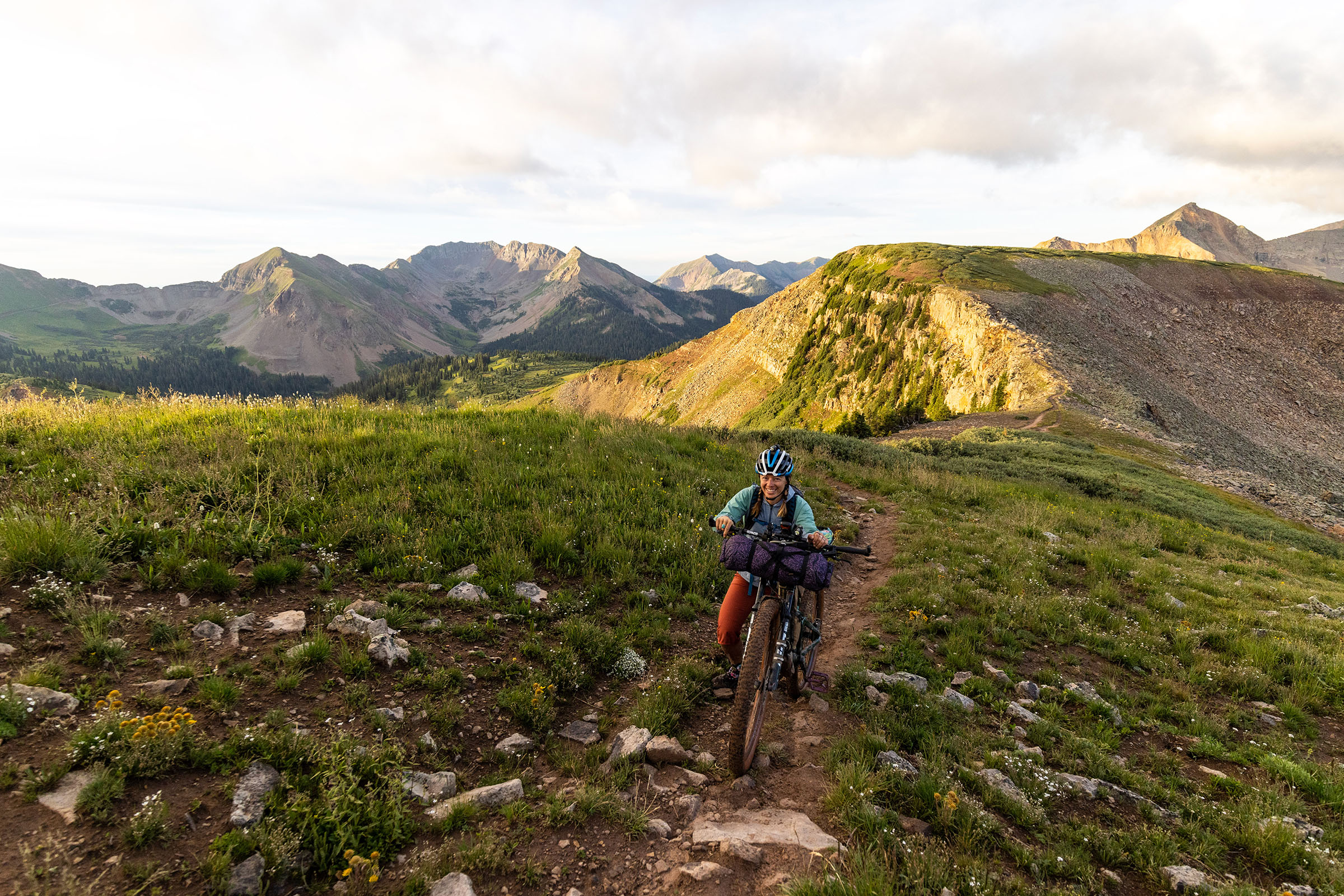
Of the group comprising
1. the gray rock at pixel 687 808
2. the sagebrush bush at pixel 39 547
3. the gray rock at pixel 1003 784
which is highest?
the sagebrush bush at pixel 39 547

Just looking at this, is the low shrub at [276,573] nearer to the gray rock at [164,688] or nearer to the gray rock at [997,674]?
the gray rock at [164,688]

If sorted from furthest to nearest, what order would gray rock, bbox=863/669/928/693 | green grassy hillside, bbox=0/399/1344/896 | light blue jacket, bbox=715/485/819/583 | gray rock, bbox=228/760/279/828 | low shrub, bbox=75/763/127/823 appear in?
gray rock, bbox=863/669/928/693
light blue jacket, bbox=715/485/819/583
green grassy hillside, bbox=0/399/1344/896
gray rock, bbox=228/760/279/828
low shrub, bbox=75/763/127/823

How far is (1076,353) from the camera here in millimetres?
60062

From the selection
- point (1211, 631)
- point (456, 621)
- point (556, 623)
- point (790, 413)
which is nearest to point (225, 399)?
point (456, 621)

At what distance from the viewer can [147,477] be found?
26.4 ft

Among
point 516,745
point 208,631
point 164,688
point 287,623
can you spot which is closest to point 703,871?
point 516,745

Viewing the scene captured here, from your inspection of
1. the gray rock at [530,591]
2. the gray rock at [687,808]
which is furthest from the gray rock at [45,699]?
the gray rock at [687,808]

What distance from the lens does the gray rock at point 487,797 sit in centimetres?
455

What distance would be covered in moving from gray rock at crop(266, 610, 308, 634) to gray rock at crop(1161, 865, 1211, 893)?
8739 millimetres

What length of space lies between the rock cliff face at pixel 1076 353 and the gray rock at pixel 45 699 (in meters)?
44.0

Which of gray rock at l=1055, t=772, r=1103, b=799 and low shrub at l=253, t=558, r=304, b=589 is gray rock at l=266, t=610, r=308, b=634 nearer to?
low shrub at l=253, t=558, r=304, b=589

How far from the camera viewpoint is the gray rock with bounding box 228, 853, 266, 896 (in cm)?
350

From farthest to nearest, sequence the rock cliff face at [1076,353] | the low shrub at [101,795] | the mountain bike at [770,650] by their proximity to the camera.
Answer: the rock cliff face at [1076,353]
the mountain bike at [770,650]
the low shrub at [101,795]

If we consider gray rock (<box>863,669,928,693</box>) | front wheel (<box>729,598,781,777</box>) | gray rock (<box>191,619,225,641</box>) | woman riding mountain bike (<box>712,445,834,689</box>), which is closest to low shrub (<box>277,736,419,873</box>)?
gray rock (<box>191,619,225,641</box>)
